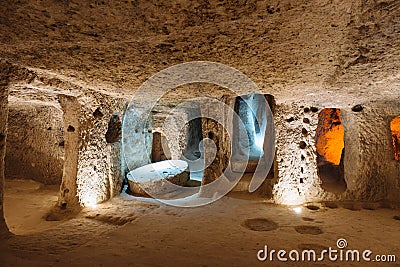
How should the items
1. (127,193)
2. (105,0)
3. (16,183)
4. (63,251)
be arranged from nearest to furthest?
1. (105,0)
2. (63,251)
3. (127,193)
4. (16,183)

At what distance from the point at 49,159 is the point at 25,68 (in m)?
4.50

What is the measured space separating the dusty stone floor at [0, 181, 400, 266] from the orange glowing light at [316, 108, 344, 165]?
159 inches

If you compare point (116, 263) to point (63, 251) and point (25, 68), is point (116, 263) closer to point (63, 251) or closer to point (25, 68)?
point (63, 251)

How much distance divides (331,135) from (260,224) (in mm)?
5844

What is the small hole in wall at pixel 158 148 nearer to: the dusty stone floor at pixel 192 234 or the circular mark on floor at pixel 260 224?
the dusty stone floor at pixel 192 234

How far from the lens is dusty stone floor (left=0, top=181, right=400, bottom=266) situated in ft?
8.61

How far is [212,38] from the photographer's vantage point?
7.36 ft

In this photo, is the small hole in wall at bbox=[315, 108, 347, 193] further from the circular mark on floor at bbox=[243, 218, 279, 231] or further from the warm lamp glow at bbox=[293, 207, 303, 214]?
the circular mark on floor at bbox=[243, 218, 279, 231]

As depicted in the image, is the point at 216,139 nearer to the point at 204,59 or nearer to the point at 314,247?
the point at 204,59

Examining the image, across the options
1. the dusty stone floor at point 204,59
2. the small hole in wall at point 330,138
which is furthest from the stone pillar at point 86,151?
the small hole in wall at point 330,138

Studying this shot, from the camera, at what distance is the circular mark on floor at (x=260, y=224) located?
11.7ft

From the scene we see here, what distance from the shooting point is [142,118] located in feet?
23.6

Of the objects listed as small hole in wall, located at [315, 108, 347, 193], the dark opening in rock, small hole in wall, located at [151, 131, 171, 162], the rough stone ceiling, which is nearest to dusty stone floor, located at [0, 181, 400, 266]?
the dark opening in rock

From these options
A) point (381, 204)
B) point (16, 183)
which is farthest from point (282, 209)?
point (16, 183)
